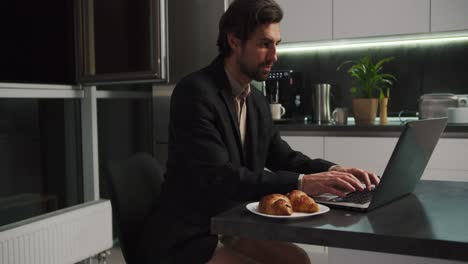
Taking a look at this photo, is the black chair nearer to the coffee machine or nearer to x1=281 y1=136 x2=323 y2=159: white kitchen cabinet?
x1=281 y1=136 x2=323 y2=159: white kitchen cabinet

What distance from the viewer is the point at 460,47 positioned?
3285 mm

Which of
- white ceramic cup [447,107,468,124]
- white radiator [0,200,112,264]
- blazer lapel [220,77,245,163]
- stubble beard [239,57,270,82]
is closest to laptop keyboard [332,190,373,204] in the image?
blazer lapel [220,77,245,163]

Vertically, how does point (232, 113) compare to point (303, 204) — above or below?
above

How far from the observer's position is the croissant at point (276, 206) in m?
0.99

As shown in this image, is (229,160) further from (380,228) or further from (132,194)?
(380,228)

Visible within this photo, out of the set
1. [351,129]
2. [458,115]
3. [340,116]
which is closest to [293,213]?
[351,129]

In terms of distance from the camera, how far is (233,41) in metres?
1.66

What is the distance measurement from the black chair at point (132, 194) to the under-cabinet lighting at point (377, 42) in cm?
222

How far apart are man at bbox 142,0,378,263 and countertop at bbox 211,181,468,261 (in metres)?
0.15

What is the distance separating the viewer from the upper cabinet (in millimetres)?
2787

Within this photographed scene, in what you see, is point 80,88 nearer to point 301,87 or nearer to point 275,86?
point 275,86

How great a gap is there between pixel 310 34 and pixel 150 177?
2.19 meters

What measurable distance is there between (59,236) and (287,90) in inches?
72.6

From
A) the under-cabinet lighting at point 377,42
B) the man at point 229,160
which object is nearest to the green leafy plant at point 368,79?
the under-cabinet lighting at point 377,42
